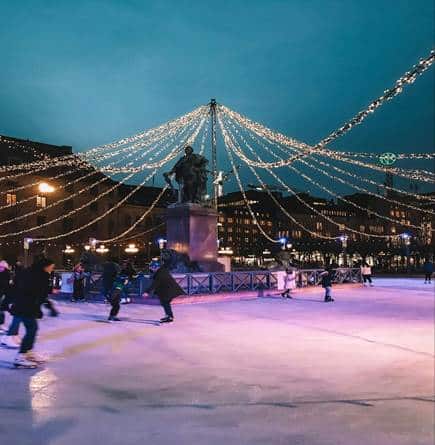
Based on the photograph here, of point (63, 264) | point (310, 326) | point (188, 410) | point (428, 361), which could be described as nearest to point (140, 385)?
point (188, 410)

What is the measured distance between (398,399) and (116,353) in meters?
4.54

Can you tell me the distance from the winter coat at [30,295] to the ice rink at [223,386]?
790mm

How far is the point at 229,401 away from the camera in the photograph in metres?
5.75

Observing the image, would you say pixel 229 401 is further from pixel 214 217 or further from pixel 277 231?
pixel 277 231

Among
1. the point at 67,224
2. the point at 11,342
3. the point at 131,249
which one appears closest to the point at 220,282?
the point at 11,342

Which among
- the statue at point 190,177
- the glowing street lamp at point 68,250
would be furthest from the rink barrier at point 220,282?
the glowing street lamp at point 68,250

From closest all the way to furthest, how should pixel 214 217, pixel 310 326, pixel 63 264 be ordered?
pixel 310 326 → pixel 214 217 → pixel 63 264

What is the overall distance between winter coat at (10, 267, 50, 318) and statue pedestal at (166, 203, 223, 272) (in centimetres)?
1274

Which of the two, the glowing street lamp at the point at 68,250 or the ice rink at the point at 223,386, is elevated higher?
the glowing street lamp at the point at 68,250

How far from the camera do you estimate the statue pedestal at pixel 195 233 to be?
20.4 metres

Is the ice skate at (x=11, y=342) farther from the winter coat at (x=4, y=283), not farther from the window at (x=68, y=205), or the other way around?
the window at (x=68, y=205)

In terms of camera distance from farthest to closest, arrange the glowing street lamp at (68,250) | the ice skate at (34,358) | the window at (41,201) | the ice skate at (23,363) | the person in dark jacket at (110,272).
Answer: the glowing street lamp at (68,250) → the window at (41,201) → the person in dark jacket at (110,272) → the ice skate at (34,358) → the ice skate at (23,363)

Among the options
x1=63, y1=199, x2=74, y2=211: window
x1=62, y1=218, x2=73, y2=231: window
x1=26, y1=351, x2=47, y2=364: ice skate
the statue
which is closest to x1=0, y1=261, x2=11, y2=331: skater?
x1=26, y1=351, x2=47, y2=364: ice skate

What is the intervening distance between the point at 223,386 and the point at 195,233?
14.2m
